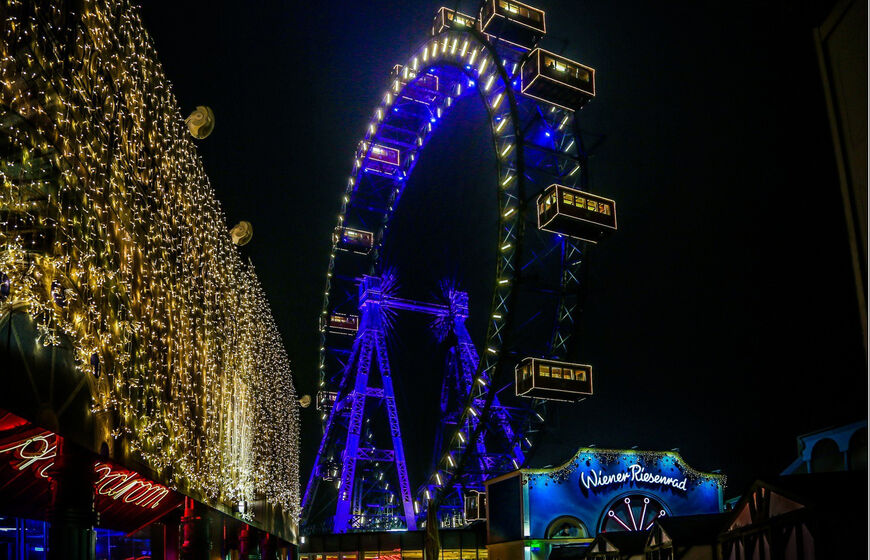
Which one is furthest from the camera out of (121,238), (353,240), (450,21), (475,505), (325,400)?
(325,400)

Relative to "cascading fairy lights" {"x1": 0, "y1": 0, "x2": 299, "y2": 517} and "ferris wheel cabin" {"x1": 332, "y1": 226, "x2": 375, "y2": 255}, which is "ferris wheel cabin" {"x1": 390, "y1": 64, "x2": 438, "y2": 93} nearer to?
"ferris wheel cabin" {"x1": 332, "y1": 226, "x2": 375, "y2": 255}

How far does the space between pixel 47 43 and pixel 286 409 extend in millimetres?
26480

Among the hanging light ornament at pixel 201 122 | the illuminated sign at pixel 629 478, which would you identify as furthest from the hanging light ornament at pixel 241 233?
the illuminated sign at pixel 629 478

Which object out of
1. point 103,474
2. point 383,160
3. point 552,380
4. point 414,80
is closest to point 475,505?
point 552,380

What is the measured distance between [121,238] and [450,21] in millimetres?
23022

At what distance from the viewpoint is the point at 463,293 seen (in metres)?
38.7

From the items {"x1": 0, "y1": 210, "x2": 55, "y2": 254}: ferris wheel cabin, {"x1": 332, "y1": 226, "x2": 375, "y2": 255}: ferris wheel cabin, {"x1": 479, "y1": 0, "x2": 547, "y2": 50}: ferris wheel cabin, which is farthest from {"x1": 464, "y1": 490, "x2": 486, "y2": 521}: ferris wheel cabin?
{"x1": 0, "y1": 210, "x2": 55, "y2": 254}: ferris wheel cabin

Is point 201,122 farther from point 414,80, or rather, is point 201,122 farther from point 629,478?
point 629,478

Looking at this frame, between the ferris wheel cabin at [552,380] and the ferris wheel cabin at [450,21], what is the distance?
13.3 metres

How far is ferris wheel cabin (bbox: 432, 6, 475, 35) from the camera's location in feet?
98.6

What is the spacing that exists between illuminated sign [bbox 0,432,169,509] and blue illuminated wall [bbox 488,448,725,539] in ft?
61.5

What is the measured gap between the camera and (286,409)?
3284 centimetres

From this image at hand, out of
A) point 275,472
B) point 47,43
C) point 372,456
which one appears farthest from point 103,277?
point 372,456

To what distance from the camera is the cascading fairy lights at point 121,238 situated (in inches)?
286
